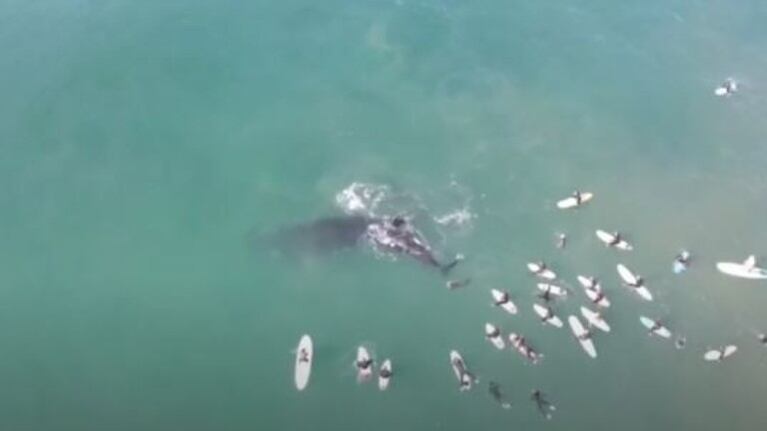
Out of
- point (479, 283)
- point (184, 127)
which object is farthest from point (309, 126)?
point (479, 283)

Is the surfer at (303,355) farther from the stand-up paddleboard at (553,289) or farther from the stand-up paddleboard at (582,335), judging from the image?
the stand-up paddleboard at (582,335)

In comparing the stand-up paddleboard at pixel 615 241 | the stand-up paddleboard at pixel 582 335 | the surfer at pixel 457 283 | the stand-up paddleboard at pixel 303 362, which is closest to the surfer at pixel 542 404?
the stand-up paddleboard at pixel 582 335

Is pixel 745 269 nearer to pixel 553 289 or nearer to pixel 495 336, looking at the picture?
pixel 553 289

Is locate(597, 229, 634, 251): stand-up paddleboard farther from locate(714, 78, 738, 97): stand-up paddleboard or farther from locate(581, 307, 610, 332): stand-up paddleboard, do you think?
locate(714, 78, 738, 97): stand-up paddleboard

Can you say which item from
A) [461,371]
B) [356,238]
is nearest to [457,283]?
[461,371]

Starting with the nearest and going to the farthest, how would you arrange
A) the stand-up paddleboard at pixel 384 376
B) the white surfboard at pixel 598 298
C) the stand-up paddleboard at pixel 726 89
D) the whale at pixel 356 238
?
1. the stand-up paddleboard at pixel 384 376
2. the white surfboard at pixel 598 298
3. the whale at pixel 356 238
4. the stand-up paddleboard at pixel 726 89

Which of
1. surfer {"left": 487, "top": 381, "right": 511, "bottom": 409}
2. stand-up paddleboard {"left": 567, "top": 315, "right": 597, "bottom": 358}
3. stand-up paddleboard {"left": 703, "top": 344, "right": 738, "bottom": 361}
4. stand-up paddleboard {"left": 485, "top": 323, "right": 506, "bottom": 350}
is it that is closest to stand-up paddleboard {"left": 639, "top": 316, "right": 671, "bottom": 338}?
stand-up paddleboard {"left": 703, "top": 344, "right": 738, "bottom": 361}
